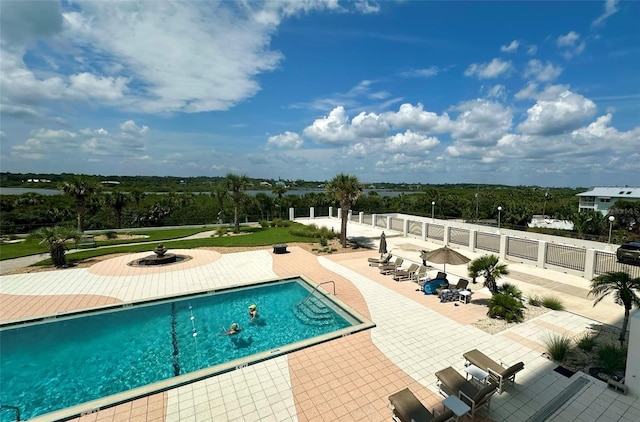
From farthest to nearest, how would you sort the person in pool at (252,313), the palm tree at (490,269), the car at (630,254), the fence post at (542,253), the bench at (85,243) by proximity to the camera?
the bench at (85,243) < the fence post at (542,253) < the car at (630,254) < the palm tree at (490,269) < the person in pool at (252,313)

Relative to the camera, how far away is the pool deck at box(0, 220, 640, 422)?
5.96m

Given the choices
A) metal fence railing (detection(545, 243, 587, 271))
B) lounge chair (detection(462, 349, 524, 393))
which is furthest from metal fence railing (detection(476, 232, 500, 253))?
lounge chair (detection(462, 349, 524, 393))

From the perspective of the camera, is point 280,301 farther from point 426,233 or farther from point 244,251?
point 426,233

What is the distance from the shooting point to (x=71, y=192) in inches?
1103

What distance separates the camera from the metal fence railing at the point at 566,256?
1455cm

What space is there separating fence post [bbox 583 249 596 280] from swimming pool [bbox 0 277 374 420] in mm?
11866

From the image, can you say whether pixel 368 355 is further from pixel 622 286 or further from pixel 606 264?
pixel 606 264

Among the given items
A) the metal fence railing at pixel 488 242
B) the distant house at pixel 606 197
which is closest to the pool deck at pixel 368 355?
the metal fence railing at pixel 488 242

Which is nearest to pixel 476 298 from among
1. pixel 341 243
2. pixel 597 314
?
pixel 597 314

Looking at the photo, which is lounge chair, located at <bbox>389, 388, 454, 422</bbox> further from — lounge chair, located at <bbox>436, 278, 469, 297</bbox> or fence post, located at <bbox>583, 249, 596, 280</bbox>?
fence post, located at <bbox>583, 249, 596, 280</bbox>

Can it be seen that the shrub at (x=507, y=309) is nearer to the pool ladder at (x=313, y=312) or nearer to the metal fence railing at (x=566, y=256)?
the pool ladder at (x=313, y=312)

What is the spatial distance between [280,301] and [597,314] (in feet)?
37.7

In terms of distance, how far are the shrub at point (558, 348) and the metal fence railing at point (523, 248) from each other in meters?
9.62

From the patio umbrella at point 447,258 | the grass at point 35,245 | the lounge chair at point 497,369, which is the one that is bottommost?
the grass at point 35,245
